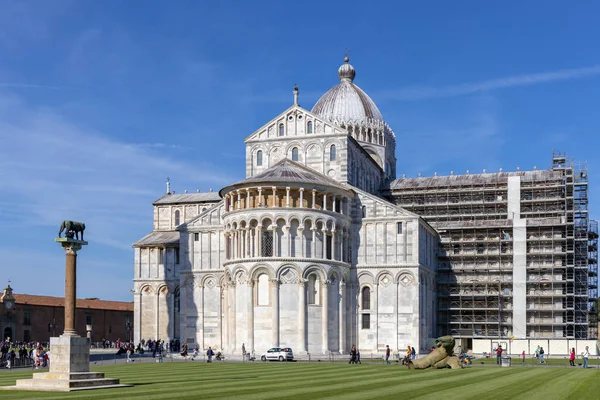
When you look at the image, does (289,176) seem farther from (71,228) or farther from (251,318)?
(71,228)

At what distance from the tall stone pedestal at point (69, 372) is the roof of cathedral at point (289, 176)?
34.1 metres

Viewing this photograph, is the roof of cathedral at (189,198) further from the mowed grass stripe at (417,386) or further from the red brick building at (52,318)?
the mowed grass stripe at (417,386)

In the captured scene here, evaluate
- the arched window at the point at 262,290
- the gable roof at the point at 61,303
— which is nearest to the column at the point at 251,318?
the arched window at the point at 262,290

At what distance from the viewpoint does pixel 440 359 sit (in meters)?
49.0

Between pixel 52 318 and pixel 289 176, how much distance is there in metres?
54.5

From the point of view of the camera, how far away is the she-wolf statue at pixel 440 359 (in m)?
48.4

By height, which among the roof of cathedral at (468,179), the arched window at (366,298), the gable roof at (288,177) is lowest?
the arched window at (366,298)

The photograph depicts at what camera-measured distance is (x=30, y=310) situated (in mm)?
106875

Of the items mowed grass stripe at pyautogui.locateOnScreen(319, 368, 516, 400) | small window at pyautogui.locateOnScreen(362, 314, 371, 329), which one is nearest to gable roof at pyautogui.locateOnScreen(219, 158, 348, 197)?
small window at pyautogui.locateOnScreen(362, 314, 371, 329)

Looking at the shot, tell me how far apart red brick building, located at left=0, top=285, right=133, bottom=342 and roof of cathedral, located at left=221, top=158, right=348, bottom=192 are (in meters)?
44.1

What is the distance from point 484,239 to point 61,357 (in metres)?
58.0

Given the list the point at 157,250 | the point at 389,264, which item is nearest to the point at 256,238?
the point at 389,264

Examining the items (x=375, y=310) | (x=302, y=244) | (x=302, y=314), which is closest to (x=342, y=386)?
(x=302, y=314)

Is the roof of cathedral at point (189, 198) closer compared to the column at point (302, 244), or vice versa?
the column at point (302, 244)
